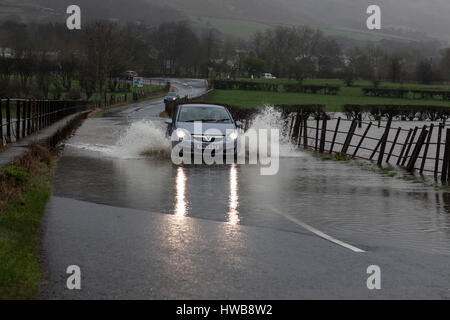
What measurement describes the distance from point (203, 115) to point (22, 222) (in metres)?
12.8

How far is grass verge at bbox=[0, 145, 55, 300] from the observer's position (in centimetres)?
718

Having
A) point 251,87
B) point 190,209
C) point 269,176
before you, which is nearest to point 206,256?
point 190,209

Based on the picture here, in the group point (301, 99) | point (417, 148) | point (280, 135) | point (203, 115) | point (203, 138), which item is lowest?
point (301, 99)

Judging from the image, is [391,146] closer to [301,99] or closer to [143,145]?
[143,145]

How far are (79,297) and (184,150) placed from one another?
48.4 feet

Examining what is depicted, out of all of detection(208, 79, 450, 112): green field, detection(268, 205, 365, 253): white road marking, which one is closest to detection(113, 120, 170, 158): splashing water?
detection(268, 205, 365, 253): white road marking

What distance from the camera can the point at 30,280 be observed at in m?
7.21

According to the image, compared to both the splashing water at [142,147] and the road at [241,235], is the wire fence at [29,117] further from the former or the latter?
the road at [241,235]

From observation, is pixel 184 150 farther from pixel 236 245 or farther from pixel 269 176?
pixel 236 245

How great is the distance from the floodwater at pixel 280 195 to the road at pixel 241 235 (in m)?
0.03

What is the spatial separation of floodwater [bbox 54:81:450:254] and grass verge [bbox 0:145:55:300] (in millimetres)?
633

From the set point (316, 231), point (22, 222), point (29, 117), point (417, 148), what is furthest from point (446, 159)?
point (29, 117)

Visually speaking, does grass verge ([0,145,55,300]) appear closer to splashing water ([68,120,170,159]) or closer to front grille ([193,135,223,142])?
front grille ([193,135,223,142])

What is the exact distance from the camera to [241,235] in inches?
399
